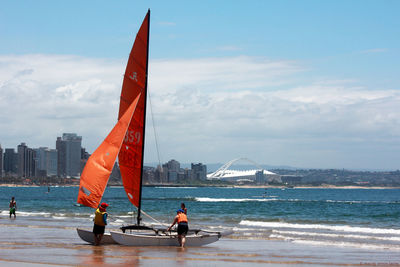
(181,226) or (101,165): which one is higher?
(101,165)

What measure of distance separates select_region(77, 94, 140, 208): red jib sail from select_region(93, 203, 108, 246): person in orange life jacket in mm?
299

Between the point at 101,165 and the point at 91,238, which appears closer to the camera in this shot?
the point at 101,165

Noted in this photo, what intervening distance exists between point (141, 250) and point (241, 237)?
9.30 meters

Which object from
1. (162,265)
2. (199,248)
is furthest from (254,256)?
(162,265)

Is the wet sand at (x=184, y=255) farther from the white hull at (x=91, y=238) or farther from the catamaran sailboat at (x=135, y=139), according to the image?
the catamaran sailboat at (x=135, y=139)

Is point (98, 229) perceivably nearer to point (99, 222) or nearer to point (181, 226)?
point (99, 222)

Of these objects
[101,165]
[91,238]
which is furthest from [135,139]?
[91,238]

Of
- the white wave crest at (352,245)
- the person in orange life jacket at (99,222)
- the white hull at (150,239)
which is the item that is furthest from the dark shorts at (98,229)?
the white wave crest at (352,245)

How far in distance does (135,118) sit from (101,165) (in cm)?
245

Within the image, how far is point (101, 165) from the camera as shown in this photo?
23891mm

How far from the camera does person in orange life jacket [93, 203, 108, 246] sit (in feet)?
77.6

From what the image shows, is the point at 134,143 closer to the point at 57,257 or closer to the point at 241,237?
the point at 57,257

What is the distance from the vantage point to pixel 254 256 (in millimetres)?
22578

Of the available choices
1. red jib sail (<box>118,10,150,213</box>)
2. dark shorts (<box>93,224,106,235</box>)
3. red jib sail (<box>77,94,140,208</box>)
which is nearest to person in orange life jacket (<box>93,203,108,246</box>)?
dark shorts (<box>93,224,106,235</box>)
